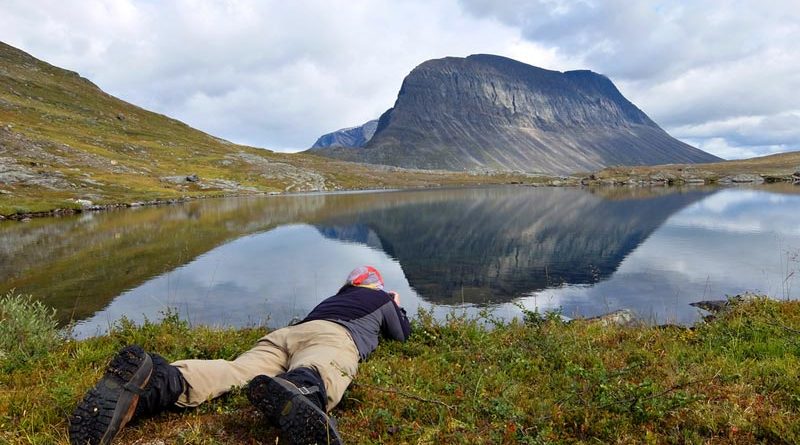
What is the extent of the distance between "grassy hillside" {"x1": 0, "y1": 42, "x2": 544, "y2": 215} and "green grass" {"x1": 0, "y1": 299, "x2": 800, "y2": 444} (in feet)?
218

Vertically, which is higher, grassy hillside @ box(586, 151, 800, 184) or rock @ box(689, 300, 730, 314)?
grassy hillside @ box(586, 151, 800, 184)

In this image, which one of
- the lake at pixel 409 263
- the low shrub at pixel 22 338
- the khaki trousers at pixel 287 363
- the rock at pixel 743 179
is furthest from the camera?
the rock at pixel 743 179

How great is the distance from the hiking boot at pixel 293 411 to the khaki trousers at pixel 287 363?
0.76m

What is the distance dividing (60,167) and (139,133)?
87124 mm

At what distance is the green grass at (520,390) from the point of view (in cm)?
563

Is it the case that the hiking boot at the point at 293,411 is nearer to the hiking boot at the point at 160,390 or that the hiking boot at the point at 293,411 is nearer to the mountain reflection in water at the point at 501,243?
the hiking boot at the point at 160,390

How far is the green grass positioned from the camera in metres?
5.63

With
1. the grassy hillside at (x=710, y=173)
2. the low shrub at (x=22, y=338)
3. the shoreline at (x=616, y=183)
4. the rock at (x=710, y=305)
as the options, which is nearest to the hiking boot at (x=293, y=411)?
the low shrub at (x=22, y=338)

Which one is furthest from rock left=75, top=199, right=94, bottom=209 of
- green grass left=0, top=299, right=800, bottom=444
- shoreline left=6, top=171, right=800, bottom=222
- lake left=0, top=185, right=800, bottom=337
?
green grass left=0, top=299, right=800, bottom=444

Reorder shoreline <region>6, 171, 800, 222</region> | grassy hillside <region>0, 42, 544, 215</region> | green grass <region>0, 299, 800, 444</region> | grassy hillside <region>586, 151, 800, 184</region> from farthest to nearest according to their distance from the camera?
grassy hillside <region>586, 151, 800, 184</region>, grassy hillside <region>0, 42, 544, 215</region>, shoreline <region>6, 171, 800, 222</region>, green grass <region>0, 299, 800, 444</region>

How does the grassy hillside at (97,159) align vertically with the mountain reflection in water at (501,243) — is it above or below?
above

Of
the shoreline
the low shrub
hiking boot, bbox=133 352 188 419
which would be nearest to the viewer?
hiking boot, bbox=133 352 188 419

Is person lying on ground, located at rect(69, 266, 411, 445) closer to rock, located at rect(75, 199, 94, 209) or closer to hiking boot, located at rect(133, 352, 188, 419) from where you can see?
hiking boot, located at rect(133, 352, 188, 419)

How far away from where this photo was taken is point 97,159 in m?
107
